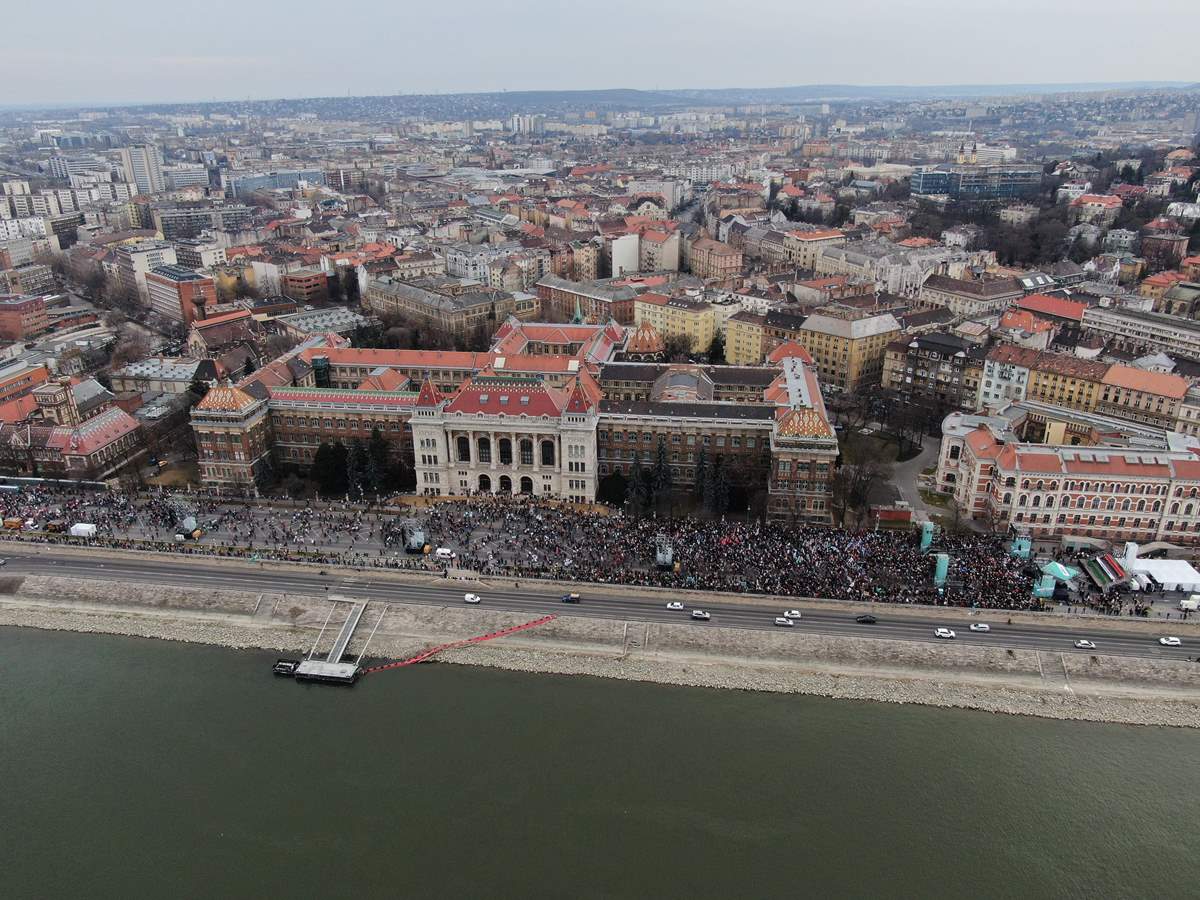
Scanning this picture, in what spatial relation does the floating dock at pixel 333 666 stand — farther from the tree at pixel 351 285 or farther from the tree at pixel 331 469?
the tree at pixel 351 285

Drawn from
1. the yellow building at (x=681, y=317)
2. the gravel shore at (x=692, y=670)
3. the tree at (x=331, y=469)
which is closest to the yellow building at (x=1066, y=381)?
the gravel shore at (x=692, y=670)

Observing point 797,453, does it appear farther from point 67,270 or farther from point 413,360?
point 67,270

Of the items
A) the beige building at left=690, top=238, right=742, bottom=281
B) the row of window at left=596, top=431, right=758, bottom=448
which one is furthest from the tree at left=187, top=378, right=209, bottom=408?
the beige building at left=690, top=238, right=742, bottom=281

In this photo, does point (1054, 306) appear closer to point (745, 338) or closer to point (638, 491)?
point (745, 338)

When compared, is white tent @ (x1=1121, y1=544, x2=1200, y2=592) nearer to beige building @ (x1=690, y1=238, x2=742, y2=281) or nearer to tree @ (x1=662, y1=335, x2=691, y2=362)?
tree @ (x1=662, y1=335, x2=691, y2=362)

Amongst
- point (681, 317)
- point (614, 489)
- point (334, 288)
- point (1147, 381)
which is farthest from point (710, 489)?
point (334, 288)

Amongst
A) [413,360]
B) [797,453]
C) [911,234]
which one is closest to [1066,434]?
[797,453]
